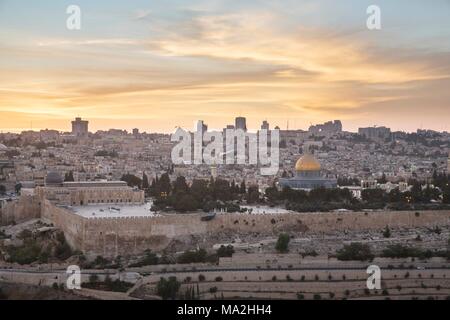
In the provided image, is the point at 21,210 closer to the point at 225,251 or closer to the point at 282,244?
the point at 225,251

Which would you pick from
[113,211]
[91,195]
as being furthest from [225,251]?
[91,195]

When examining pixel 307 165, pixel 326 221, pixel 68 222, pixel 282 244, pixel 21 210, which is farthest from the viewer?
pixel 307 165

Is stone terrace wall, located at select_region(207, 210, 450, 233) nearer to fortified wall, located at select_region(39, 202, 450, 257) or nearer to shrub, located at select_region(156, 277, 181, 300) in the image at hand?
fortified wall, located at select_region(39, 202, 450, 257)

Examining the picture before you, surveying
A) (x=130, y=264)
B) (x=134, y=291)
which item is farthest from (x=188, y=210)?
(x=134, y=291)

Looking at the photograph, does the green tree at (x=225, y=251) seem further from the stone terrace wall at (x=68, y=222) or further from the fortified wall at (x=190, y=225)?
the stone terrace wall at (x=68, y=222)

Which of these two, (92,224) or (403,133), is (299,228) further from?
(403,133)

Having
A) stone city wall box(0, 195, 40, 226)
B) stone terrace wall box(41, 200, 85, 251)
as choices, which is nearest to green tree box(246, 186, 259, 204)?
stone terrace wall box(41, 200, 85, 251)

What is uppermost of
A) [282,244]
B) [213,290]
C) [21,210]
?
[21,210]
